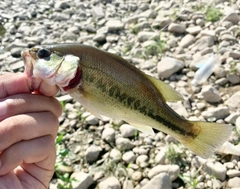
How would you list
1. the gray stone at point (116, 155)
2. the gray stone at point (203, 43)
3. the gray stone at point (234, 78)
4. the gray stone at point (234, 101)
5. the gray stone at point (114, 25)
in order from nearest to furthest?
the gray stone at point (116, 155) < the gray stone at point (234, 101) < the gray stone at point (234, 78) < the gray stone at point (203, 43) < the gray stone at point (114, 25)

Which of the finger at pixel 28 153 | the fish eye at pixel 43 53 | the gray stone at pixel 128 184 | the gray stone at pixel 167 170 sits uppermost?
the fish eye at pixel 43 53

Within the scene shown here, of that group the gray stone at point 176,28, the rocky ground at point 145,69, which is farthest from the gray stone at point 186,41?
the gray stone at point 176,28

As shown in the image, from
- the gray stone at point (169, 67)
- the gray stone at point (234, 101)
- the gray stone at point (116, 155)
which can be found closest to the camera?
the gray stone at point (116, 155)

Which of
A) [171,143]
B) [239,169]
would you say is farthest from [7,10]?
[239,169]

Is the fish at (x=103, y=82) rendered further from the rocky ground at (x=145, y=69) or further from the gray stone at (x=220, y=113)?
the gray stone at (x=220, y=113)

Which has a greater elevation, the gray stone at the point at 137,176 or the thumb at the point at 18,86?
the thumb at the point at 18,86

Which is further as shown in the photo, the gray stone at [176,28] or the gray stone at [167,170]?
the gray stone at [176,28]
